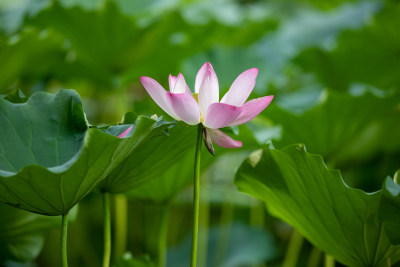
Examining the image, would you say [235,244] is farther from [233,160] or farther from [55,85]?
[55,85]

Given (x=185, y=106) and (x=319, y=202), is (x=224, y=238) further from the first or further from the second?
(x=185, y=106)

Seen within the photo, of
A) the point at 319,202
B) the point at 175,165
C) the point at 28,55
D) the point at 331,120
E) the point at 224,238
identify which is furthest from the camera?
the point at 224,238

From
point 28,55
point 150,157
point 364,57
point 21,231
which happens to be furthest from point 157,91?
Answer: point 364,57

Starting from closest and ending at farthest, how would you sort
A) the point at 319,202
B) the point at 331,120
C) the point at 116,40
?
the point at 319,202 → the point at 331,120 → the point at 116,40

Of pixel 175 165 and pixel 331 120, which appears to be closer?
pixel 175 165

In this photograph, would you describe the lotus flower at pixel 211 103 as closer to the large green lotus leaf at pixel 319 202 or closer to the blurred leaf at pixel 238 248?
the large green lotus leaf at pixel 319 202

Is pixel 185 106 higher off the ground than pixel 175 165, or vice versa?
pixel 185 106
